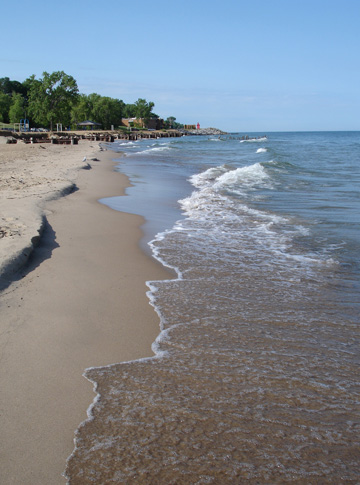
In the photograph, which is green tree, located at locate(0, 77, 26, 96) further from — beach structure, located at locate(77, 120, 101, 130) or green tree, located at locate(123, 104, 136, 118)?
green tree, located at locate(123, 104, 136, 118)

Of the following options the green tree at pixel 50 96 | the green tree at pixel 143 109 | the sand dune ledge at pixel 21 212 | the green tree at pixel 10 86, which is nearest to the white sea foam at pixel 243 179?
the sand dune ledge at pixel 21 212

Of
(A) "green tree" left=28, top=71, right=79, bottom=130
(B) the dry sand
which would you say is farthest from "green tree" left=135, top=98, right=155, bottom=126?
(B) the dry sand

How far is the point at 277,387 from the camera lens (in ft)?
10.1

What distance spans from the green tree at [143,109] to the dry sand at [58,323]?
157 meters

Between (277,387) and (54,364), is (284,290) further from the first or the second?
(54,364)

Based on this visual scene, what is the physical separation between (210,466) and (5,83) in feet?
452

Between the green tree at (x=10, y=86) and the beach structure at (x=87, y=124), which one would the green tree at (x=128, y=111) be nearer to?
A: the green tree at (x=10, y=86)

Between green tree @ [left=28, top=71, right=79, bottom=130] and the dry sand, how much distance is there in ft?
238

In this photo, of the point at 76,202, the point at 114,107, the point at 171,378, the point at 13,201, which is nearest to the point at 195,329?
the point at 171,378

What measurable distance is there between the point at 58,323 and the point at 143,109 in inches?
6393

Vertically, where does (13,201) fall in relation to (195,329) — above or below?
above

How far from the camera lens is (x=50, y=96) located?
7506 centimetres

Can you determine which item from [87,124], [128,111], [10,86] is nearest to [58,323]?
[87,124]

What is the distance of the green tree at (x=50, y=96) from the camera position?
74.4 m
